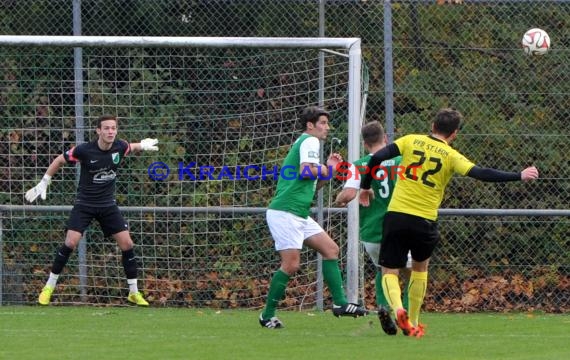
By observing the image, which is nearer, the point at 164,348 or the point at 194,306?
the point at 164,348

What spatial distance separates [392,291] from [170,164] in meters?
4.54

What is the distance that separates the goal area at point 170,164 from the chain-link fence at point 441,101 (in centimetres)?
3

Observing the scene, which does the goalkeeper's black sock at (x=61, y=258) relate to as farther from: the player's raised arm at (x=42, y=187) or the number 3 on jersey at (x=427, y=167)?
the number 3 on jersey at (x=427, y=167)

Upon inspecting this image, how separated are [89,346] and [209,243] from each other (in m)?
4.41

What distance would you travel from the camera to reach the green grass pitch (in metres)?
7.55

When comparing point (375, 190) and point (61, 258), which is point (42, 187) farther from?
point (375, 190)

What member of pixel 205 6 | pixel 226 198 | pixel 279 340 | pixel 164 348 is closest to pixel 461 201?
pixel 226 198

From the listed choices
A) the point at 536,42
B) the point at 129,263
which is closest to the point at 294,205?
the point at 129,263

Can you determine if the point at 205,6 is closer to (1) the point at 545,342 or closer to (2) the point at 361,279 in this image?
(2) the point at 361,279

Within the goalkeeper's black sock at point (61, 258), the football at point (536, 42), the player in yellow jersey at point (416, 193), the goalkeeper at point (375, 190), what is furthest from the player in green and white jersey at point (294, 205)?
the football at point (536, 42)

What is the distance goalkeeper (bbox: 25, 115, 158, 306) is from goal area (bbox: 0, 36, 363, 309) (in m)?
0.81

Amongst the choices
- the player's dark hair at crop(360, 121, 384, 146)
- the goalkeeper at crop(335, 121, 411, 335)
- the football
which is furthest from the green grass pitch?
the football

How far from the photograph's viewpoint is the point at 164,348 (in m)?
7.84

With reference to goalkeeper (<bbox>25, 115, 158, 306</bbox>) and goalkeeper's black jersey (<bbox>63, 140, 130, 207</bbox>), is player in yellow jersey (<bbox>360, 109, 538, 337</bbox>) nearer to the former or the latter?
goalkeeper (<bbox>25, 115, 158, 306</bbox>)
